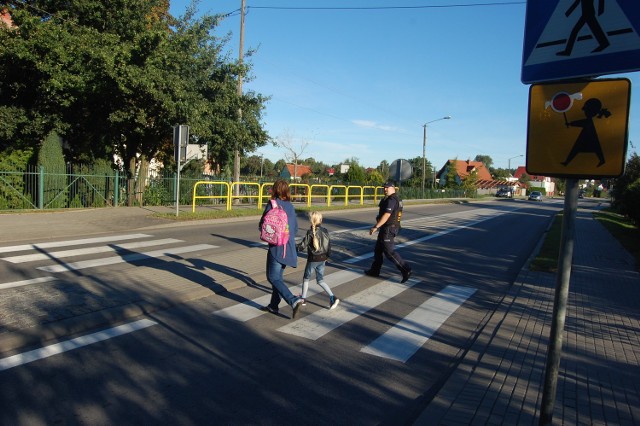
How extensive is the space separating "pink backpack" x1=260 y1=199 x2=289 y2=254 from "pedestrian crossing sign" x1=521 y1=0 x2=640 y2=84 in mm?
3352

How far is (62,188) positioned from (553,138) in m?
18.3

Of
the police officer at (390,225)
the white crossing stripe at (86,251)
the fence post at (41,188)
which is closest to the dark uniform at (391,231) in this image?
the police officer at (390,225)

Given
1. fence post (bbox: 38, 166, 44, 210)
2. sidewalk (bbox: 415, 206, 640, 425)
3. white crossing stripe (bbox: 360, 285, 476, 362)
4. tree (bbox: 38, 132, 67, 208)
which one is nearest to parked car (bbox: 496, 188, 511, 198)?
tree (bbox: 38, 132, 67, 208)

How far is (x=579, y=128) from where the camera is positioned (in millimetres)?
2650

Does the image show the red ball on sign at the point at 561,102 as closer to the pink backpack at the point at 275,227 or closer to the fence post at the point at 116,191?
the pink backpack at the point at 275,227

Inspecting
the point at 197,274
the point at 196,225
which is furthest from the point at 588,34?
the point at 196,225

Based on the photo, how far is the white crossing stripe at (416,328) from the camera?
491 centimetres

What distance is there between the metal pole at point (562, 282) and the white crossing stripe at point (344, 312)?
275cm

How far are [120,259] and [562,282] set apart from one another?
8.16m

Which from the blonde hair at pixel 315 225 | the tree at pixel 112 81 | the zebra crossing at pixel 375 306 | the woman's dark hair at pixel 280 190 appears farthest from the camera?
the tree at pixel 112 81

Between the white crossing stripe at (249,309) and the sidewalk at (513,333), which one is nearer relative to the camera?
the sidewalk at (513,333)

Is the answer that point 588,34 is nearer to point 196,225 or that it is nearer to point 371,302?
point 371,302

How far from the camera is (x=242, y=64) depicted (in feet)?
72.8

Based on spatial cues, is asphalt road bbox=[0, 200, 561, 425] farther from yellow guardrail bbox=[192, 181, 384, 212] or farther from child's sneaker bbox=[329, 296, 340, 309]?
yellow guardrail bbox=[192, 181, 384, 212]
